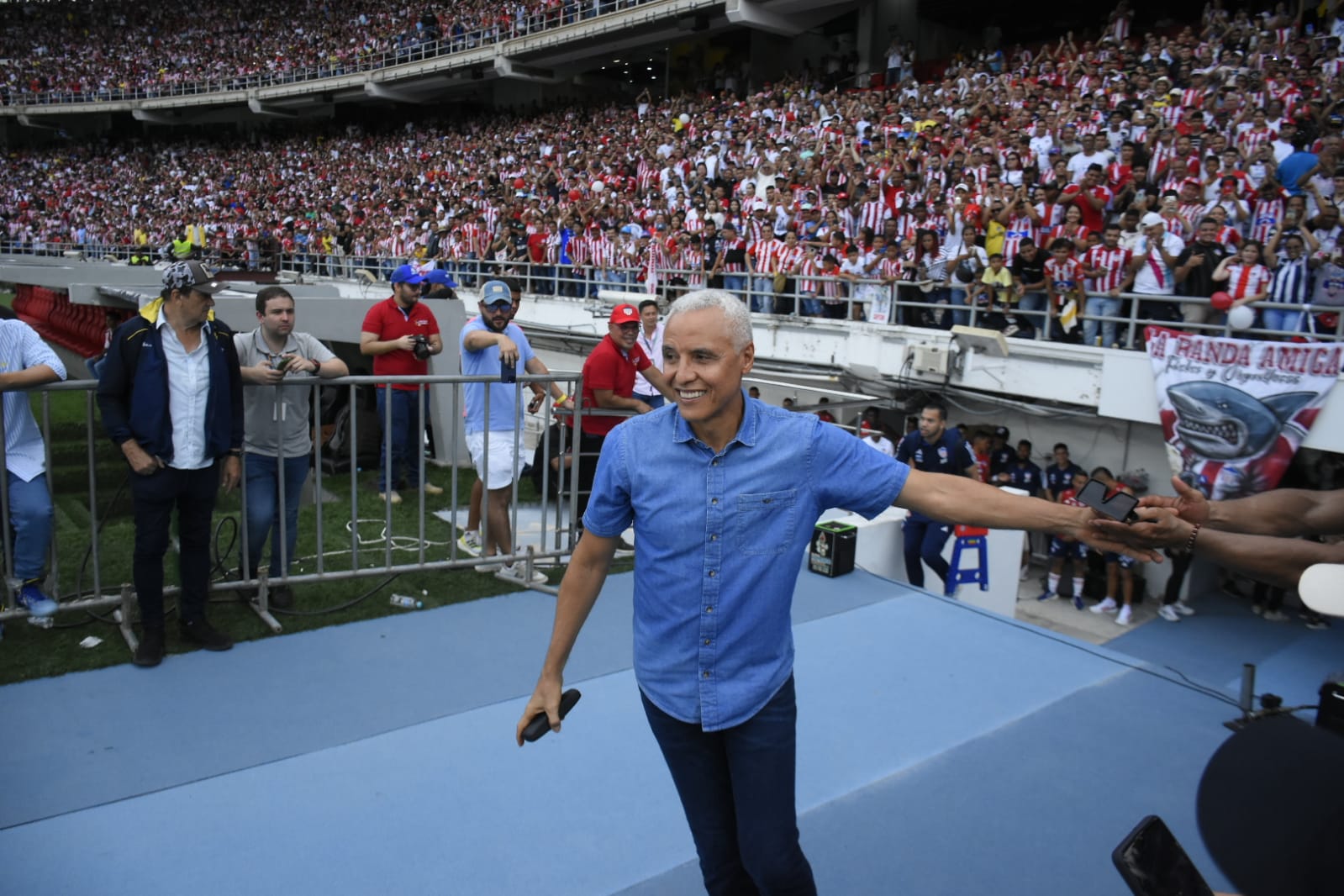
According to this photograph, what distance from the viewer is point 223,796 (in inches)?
128

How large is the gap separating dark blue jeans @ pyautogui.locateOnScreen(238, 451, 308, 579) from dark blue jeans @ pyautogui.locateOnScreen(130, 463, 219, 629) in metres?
0.32

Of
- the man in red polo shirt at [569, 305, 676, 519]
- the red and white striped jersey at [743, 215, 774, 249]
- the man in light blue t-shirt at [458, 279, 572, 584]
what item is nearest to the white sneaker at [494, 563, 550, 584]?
the man in light blue t-shirt at [458, 279, 572, 584]

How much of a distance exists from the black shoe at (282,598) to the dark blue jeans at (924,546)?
14.4ft

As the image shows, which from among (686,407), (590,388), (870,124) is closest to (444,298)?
(590,388)

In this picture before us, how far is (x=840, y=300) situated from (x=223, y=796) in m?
11.3

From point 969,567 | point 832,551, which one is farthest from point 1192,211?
point 832,551

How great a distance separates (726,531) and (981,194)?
11.9 metres

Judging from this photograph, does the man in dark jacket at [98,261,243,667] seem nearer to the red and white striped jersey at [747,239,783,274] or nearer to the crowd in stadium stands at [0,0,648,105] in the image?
the red and white striped jersey at [747,239,783,274]

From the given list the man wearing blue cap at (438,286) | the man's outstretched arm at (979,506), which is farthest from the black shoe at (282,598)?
the man wearing blue cap at (438,286)

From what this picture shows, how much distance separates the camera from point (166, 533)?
14.0 ft

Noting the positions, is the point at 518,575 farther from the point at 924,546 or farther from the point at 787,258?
the point at 787,258

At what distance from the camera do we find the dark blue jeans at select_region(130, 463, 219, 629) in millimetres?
4113

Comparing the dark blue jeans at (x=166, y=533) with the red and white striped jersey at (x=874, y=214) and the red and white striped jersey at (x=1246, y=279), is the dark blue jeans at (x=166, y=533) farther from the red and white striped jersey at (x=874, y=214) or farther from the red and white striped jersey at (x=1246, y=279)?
the red and white striped jersey at (x=874, y=214)

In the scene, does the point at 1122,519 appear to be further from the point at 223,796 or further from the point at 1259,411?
the point at 1259,411
